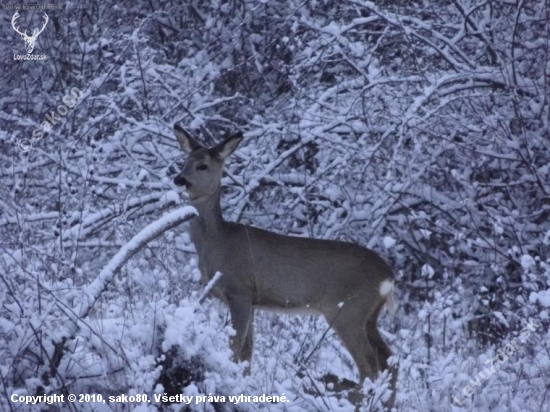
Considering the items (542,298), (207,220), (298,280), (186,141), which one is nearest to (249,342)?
(298,280)

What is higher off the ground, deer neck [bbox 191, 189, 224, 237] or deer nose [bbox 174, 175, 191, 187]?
deer nose [bbox 174, 175, 191, 187]

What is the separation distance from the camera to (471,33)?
27.9 ft

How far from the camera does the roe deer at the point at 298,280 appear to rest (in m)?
6.28

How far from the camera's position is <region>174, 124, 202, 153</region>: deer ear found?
771cm

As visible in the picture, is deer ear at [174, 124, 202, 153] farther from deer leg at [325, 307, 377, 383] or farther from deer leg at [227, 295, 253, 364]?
deer leg at [325, 307, 377, 383]

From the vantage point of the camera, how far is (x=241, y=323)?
6.48m

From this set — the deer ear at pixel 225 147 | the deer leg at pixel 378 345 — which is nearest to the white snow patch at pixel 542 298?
the deer leg at pixel 378 345

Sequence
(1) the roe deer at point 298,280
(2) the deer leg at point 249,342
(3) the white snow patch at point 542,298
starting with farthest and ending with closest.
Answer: (2) the deer leg at point 249,342
(1) the roe deer at point 298,280
(3) the white snow patch at point 542,298

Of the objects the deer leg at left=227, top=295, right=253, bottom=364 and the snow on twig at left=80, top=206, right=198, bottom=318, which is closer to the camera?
the snow on twig at left=80, top=206, right=198, bottom=318

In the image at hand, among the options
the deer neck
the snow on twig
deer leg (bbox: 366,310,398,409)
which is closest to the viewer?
the snow on twig

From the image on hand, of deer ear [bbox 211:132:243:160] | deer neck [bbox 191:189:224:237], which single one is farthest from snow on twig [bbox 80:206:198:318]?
deer ear [bbox 211:132:243:160]

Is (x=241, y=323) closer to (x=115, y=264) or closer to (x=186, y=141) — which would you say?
(x=186, y=141)

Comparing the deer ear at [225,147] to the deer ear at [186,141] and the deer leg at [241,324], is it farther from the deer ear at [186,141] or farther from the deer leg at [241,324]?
the deer leg at [241,324]

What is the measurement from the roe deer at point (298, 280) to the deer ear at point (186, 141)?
59cm
